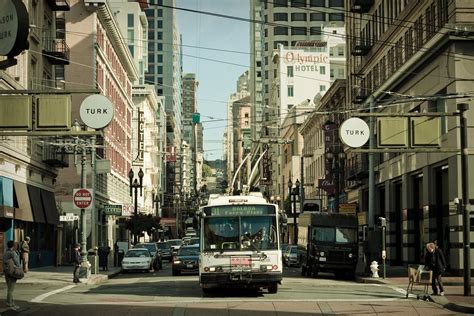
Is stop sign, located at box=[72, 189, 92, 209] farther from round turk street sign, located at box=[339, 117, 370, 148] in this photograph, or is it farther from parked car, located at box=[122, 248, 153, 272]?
round turk street sign, located at box=[339, 117, 370, 148]

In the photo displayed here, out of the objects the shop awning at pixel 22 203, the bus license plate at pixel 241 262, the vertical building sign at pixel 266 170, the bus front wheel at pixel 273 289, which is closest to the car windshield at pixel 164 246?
the shop awning at pixel 22 203

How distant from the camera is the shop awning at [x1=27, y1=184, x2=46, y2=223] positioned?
45906mm

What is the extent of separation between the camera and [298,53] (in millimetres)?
125938

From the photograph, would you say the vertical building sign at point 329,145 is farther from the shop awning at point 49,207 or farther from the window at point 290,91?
the window at point 290,91

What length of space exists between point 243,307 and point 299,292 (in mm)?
5998

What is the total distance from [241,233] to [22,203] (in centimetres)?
2084

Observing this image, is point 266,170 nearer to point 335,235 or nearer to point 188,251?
point 188,251

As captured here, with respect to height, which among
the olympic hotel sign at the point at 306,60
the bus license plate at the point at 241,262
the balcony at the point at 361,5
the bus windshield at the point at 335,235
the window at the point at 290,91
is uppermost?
the olympic hotel sign at the point at 306,60

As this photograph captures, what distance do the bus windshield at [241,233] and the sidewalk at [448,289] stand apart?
535 cm

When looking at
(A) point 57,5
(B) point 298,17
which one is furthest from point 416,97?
(B) point 298,17

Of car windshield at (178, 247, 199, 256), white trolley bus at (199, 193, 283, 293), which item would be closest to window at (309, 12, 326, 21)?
car windshield at (178, 247, 199, 256)

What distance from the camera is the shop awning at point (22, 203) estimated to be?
→ 138 feet

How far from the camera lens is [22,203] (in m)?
43.2

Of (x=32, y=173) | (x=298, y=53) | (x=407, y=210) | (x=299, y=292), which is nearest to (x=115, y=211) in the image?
(x=32, y=173)
